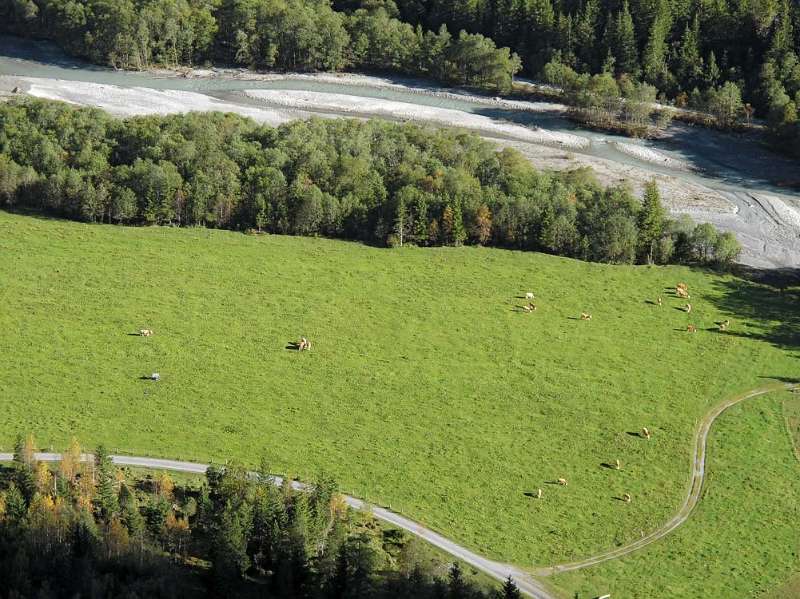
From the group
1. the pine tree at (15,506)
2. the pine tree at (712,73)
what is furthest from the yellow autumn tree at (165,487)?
the pine tree at (712,73)

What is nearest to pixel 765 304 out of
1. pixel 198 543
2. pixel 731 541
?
pixel 731 541

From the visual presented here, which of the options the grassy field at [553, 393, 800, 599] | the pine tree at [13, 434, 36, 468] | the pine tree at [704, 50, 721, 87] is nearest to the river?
the pine tree at [704, 50, 721, 87]

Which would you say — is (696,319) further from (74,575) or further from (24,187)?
(24,187)

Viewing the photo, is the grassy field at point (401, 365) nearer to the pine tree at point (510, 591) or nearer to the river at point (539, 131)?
the pine tree at point (510, 591)

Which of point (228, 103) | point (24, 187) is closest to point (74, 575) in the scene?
point (24, 187)

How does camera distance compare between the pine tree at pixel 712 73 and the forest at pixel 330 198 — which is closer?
the forest at pixel 330 198

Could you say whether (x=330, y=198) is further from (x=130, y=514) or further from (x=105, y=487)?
(x=130, y=514)
